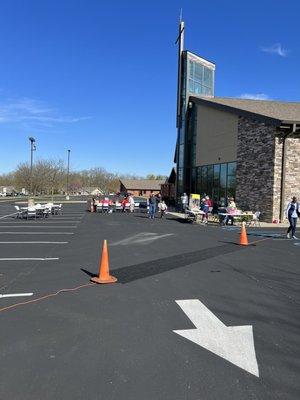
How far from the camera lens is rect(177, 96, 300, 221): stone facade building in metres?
23.8

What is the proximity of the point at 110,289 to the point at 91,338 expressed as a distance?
254 centimetres

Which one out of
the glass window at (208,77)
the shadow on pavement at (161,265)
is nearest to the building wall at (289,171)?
the shadow on pavement at (161,265)

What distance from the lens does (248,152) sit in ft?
85.9

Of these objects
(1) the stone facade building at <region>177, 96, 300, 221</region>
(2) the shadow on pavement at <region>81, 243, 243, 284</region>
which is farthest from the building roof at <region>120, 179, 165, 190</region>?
(2) the shadow on pavement at <region>81, 243, 243, 284</region>

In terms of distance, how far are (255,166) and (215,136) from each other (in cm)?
637

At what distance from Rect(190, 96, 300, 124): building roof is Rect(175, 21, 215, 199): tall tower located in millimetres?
1417

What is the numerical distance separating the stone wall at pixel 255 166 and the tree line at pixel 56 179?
59.3 metres

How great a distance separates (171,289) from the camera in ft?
25.8

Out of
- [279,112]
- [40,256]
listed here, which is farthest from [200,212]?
[40,256]

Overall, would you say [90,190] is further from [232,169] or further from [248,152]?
[248,152]

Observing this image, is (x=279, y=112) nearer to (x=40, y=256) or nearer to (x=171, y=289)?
(x=40, y=256)

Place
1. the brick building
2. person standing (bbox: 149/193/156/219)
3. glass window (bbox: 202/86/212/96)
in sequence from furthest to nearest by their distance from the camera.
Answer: glass window (bbox: 202/86/212/96) → person standing (bbox: 149/193/156/219) → the brick building

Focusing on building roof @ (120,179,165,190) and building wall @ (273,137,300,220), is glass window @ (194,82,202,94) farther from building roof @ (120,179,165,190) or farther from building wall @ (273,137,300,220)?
building roof @ (120,179,165,190)

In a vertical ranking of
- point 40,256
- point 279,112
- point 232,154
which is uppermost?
point 279,112
